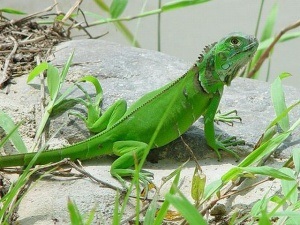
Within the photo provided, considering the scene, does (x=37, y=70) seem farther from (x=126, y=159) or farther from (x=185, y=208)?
(x=185, y=208)

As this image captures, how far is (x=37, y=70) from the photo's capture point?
4.37 meters

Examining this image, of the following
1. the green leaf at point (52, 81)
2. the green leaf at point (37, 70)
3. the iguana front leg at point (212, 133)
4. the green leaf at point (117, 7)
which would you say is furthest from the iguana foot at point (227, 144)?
the green leaf at point (117, 7)

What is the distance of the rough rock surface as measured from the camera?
11.3 feet

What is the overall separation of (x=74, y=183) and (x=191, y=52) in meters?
3.44

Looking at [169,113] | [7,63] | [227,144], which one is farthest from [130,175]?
[7,63]

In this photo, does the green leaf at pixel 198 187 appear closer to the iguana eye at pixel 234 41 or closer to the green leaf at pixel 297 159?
the green leaf at pixel 297 159

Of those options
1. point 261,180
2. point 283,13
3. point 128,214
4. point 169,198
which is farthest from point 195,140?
point 283,13

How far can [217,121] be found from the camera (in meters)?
4.31

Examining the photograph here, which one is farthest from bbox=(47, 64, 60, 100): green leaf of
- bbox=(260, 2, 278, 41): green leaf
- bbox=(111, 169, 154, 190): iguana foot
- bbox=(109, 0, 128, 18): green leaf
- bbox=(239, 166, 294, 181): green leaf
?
bbox=(260, 2, 278, 41): green leaf

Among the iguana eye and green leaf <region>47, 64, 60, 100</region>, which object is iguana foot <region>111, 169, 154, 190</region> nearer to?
green leaf <region>47, 64, 60, 100</region>

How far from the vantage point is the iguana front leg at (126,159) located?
12.1 ft

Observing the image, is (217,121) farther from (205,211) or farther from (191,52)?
(191,52)

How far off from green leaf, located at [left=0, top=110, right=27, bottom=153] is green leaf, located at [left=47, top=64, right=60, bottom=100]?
388 millimetres

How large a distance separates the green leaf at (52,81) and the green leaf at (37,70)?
0.19 ft
